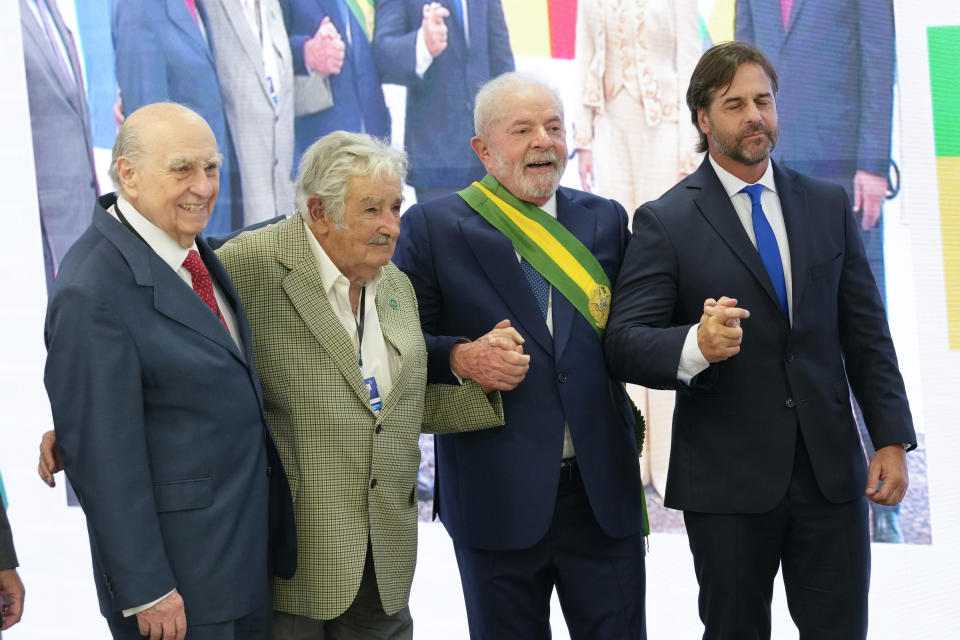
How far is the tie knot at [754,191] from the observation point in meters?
2.11

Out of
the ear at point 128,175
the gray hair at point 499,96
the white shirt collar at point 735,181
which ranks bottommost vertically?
the white shirt collar at point 735,181

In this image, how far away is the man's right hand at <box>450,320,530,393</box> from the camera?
6.47 ft

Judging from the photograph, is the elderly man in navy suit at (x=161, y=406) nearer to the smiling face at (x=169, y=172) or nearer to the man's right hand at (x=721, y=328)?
the smiling face at (x=169, y=172)

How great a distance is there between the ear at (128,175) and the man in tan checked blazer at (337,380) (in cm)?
31

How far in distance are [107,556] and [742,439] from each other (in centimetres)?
123

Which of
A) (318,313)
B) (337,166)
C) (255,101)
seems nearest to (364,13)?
(255,101)

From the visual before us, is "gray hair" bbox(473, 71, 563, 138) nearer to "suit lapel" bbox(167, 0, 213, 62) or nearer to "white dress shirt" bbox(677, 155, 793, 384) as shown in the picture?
"white dress shirt" bbox(677, 155, 793, 384)

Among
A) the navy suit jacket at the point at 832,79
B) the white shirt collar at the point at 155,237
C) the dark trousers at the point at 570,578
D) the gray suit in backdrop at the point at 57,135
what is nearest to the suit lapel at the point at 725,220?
the dark trousers at the point at 570,578

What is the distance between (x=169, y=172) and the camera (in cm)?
166

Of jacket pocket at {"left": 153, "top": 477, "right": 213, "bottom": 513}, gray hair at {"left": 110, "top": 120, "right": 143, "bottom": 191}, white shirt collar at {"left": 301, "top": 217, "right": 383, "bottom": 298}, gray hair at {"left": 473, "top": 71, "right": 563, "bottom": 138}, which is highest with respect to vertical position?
gray hair at {"left": 473, "top": 71, "right": 563, "bottom": 138}

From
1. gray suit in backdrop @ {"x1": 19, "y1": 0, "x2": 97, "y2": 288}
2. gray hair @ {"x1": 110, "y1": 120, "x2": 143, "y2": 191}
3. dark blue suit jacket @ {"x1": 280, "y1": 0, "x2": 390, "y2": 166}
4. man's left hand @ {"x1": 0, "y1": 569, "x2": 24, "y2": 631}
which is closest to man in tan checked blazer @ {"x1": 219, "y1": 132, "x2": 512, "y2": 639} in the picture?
gray hair @ {"x1": 110, "y1": 120, "x2": 143, "y2": 191}

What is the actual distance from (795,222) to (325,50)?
228 centimetres

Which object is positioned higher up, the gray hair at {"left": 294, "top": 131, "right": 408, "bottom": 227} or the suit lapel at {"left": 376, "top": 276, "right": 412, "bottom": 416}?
the gray hair at {"left": 294, "top": 131, "right": 408, "bottom": 227}

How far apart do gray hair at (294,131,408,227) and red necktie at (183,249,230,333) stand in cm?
26
